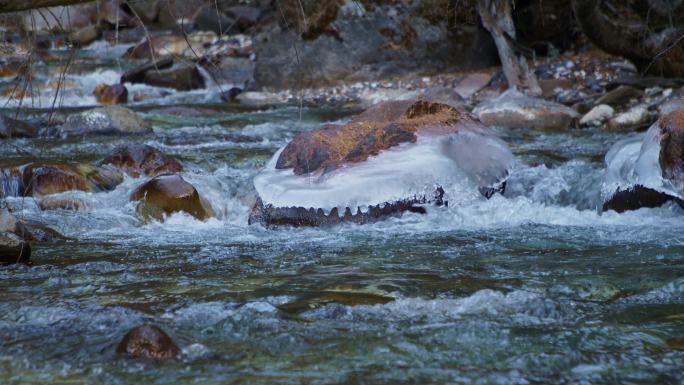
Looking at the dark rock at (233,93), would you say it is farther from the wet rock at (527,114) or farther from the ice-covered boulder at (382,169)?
the ice-covered boulder at (382,169)

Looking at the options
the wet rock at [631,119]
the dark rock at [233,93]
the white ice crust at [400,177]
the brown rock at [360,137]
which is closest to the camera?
the white ice crust at [400,177]

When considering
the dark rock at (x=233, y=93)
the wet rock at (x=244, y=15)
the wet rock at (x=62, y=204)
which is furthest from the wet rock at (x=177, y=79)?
the wet rock at (x=62, y=204)

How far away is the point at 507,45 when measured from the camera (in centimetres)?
1264

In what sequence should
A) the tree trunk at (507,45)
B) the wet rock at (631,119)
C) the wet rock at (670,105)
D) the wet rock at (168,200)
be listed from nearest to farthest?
the wet rock at (168,200)
the wet rock at (670,105)
the wet rock at (631,119)
the tree trunk at (507,45)

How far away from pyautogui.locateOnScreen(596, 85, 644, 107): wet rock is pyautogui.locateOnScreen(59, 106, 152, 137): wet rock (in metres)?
5.41

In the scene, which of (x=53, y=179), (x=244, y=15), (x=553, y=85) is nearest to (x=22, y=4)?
(x=53, y=179)

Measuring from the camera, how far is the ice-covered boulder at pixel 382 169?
6844 mm

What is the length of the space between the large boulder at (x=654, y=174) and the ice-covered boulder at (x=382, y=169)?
0.89m

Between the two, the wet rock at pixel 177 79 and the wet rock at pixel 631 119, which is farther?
the wet rock at pixel 177 79

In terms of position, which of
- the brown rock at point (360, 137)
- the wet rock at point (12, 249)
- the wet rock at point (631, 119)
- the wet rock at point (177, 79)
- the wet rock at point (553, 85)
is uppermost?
the wet rock at point (177, 79)

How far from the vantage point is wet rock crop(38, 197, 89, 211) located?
7.46m

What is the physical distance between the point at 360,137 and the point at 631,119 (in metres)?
4.16

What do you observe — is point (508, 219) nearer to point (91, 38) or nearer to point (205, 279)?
point (205, 279)

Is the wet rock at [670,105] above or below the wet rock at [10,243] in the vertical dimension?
above
